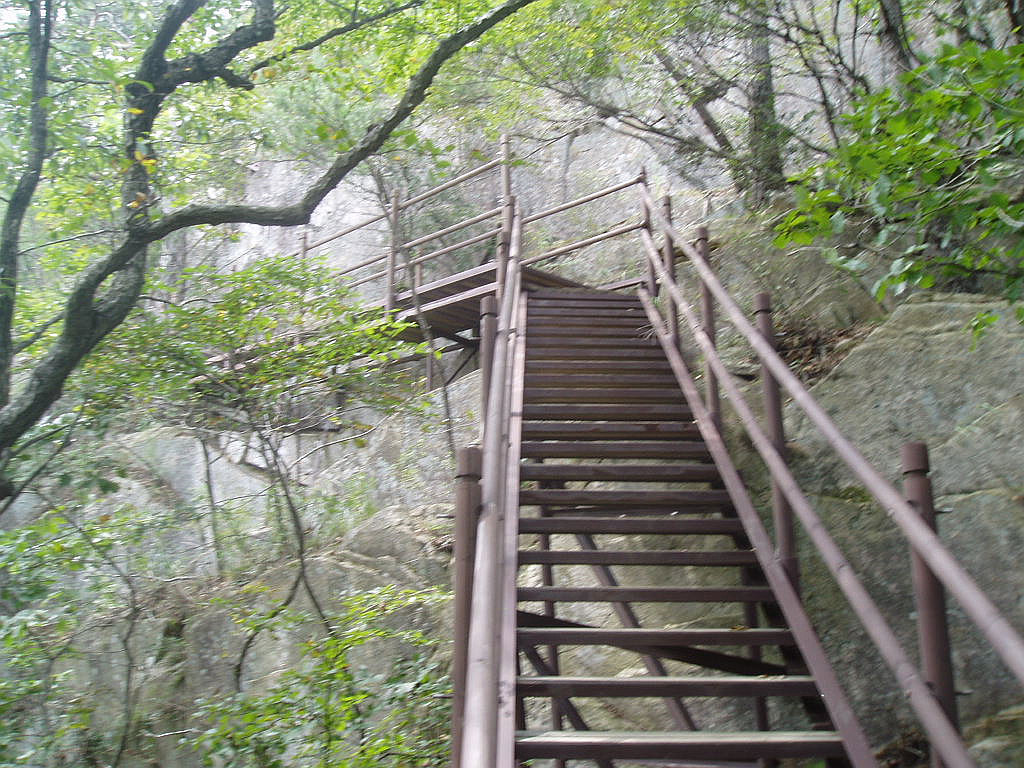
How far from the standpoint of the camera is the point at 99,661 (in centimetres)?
795

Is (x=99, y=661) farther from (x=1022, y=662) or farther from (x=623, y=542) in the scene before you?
(x=1022, y=662)

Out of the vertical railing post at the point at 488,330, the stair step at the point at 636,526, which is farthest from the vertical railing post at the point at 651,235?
the stair step at the point at 636,526

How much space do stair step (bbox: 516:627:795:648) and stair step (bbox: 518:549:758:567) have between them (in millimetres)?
458

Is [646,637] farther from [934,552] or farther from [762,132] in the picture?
[762,132]

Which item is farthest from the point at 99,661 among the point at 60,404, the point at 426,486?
the point at 426,486

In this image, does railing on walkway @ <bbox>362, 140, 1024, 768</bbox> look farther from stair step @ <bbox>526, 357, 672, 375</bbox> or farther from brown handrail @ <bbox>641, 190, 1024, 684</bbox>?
stair step @ <bbox>526, 357, 672, 375</bbox>

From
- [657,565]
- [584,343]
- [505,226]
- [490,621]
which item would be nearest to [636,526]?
[657,565]

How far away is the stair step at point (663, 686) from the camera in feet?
9.93

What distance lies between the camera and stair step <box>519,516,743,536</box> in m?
3.99

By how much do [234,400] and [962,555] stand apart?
18.1 feet

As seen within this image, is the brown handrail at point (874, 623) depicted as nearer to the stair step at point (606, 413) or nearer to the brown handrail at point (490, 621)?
the brown handrail at point (490, 621)

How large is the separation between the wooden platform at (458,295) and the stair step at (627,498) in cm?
479

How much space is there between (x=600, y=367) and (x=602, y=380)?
28cm

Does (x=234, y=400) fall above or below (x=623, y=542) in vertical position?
above
